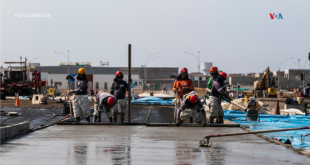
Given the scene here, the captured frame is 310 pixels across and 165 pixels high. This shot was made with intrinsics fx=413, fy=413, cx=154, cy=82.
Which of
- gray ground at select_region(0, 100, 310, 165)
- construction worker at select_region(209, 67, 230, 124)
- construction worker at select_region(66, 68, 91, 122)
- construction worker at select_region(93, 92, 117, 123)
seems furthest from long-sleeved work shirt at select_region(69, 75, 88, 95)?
construction worker at select_region(209, 67, 230, 124)

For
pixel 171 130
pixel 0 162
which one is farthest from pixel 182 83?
pixel 0 162

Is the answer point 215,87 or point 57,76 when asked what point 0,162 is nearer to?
point 215,87

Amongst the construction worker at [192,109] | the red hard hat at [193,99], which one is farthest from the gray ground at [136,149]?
the construction worker at [192,109]

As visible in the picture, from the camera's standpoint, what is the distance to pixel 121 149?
7691 mm

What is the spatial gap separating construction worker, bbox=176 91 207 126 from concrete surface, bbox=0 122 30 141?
4.35 meters

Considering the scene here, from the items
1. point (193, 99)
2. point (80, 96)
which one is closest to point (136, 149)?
point (193, 99)

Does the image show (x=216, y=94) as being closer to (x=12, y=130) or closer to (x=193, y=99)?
(x=193, y=99)

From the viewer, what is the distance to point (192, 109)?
40.5 ft

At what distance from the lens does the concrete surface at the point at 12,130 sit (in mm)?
8618

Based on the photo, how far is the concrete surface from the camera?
8.62m

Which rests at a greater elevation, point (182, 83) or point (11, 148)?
point (182, 83)

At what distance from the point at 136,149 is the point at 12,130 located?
3258 mm

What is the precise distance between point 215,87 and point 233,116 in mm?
5499

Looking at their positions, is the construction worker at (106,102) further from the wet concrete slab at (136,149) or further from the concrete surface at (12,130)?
the concrete surface at (12,130)
